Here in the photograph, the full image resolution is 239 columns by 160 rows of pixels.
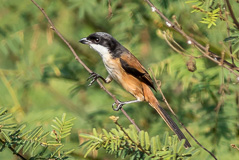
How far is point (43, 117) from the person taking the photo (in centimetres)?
436

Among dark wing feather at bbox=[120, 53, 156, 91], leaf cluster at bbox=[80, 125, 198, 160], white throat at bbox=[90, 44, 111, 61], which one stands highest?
white throat at bbox=[90, 44, 111, 61]

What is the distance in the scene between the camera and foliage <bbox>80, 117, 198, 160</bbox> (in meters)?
2.12

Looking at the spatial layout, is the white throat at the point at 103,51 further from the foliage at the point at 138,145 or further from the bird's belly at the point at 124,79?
the foliage at the point at 138,145

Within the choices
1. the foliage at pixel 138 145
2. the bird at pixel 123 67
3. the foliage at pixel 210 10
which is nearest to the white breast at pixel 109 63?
the bird at pixel 123 67

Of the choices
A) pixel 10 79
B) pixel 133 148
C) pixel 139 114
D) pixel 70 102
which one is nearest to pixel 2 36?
pixel 10 79

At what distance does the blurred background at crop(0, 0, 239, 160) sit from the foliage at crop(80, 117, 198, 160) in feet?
4.84

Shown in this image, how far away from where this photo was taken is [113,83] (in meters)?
5.16

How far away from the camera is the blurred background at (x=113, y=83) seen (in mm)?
4098

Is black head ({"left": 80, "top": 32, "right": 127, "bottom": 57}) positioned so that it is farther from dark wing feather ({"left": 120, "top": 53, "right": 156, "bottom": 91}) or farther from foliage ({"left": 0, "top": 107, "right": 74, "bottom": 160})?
foliage ({"left": 0, "top": 107, "right": 74, "bottom": 160})

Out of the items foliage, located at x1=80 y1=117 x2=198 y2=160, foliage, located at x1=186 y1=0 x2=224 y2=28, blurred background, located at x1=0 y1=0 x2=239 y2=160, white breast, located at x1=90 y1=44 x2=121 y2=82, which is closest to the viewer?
foliage, located at x1=80 y1=117 x2=198 y2=160

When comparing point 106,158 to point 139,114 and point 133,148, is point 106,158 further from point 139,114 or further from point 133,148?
point 133,148

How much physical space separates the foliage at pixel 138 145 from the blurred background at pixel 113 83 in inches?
58.1

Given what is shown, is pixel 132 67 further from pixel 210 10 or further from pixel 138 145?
pixel 138 145

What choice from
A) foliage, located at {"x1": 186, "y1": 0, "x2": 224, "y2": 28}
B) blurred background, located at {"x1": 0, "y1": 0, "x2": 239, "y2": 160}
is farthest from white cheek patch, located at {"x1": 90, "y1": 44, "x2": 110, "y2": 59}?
foliage, located at {"x1": 186, "y1": 0, "x2": 224, "y2": 28}
